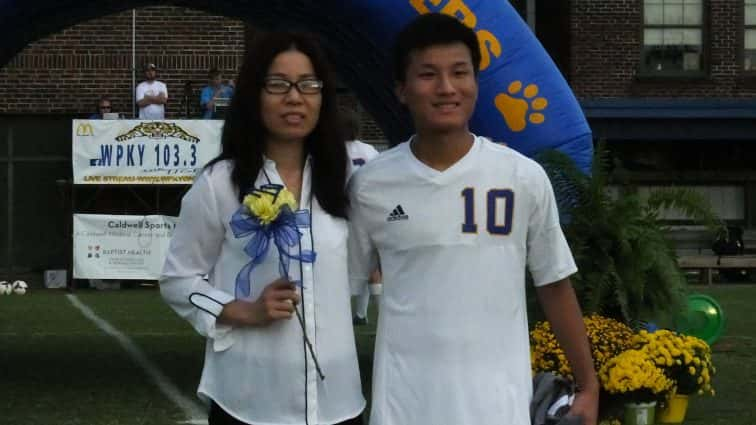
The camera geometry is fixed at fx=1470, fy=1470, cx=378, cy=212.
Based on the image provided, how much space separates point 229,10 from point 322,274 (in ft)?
26.9

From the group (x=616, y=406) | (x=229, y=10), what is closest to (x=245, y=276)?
(x=616, y=406)

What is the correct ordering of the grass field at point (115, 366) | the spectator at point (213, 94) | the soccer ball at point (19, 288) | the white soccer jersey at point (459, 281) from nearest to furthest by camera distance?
the white soccer jersey at point (459, 281)
the grass field at point (115, 366)
the soccer ball at point (19, 288)
the spectator at point (213, 94)

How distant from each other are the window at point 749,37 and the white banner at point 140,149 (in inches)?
405

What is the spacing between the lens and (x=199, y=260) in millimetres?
4027

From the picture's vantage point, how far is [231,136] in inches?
160

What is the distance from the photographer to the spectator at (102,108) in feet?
72.0

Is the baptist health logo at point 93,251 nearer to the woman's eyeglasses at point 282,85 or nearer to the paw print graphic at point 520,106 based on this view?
the paw print graphic at point 520,106

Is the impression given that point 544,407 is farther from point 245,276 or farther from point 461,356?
point 245,276

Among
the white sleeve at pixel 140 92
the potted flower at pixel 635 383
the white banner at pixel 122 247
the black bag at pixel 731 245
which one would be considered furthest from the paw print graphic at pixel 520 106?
the black bag at pixel 731 245

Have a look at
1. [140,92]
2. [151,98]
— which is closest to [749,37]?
[151,98]

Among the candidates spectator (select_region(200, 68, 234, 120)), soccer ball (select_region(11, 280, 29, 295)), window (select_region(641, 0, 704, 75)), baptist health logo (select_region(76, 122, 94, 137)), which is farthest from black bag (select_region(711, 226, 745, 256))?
soccer ball (select_region(11, 280, 29, 295))

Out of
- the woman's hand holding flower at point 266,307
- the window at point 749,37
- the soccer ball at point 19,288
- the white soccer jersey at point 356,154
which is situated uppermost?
the window at point 749,37

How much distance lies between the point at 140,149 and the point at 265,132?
1751cm

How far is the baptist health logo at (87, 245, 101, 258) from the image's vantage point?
21.3 m
